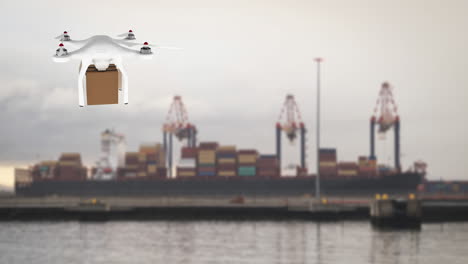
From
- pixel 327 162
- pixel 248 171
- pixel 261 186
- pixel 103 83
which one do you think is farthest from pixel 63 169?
pixel 103 83

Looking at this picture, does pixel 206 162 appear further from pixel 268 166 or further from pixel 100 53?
pixel 100 53

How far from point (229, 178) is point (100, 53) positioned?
346ft

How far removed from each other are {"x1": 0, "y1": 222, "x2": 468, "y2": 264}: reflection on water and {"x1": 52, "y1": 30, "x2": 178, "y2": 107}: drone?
3342 cm

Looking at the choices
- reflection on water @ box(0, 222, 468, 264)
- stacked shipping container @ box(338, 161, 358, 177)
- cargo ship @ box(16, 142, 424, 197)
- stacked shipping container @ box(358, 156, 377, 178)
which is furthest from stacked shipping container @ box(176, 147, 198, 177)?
reflection on water @ box(0, 222, 468, 264)

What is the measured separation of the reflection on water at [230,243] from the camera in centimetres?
3888

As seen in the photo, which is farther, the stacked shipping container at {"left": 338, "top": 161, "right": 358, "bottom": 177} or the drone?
the stacked shipping container at {"left": 338, "top": 161, "right": 358, "bottom": 177}

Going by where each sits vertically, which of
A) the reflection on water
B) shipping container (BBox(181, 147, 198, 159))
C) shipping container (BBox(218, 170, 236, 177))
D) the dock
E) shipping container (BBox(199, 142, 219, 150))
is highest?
shipping container (BBox(199, 142, 219, 150))

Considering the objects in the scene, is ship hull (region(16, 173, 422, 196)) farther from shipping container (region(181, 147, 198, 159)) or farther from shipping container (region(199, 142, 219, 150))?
shipping container (region(199, 142, 219, 150))

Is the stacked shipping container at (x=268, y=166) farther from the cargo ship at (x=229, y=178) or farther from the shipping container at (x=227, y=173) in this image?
the shipping container at (x=227, y=173)

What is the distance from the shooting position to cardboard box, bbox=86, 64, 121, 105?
3.98 m

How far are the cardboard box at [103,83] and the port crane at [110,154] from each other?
121 metres

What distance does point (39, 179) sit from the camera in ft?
398

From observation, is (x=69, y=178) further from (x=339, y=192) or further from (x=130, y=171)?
(x=339, y=192)

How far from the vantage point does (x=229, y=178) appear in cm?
10888
